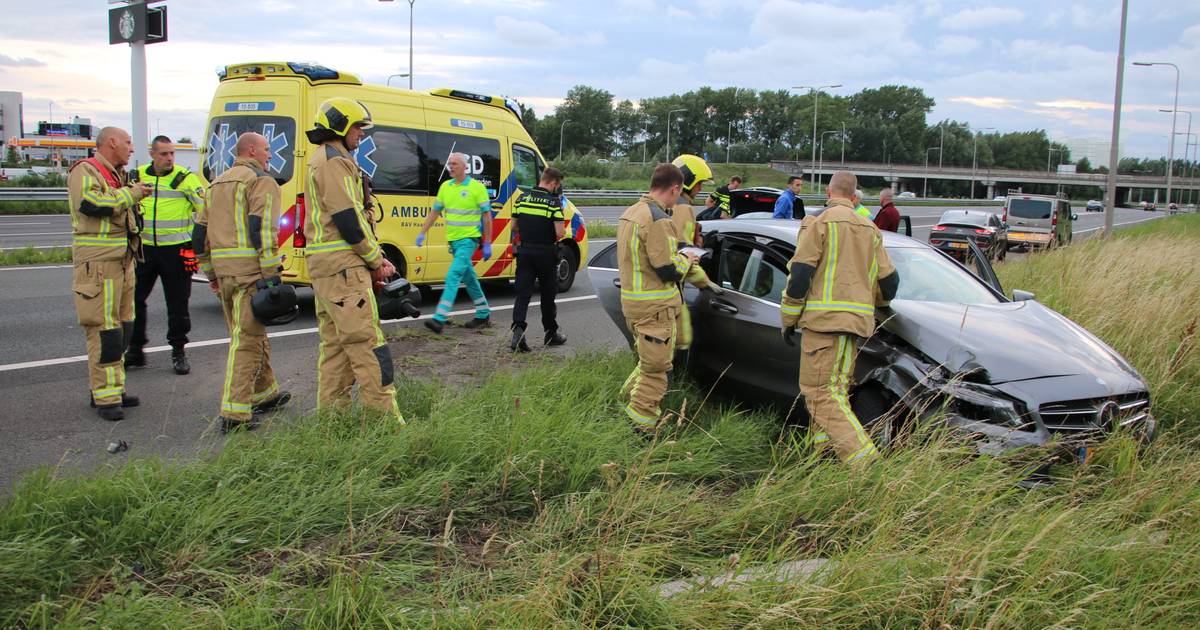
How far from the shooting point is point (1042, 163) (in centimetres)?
14938

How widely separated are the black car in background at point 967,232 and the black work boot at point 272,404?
1672 cm

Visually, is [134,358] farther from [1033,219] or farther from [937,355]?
[1033,219]

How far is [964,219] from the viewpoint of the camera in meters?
20.9

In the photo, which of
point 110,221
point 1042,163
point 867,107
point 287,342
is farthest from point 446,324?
point 1042,163

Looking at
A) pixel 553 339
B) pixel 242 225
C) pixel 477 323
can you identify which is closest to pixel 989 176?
pixel 477 323

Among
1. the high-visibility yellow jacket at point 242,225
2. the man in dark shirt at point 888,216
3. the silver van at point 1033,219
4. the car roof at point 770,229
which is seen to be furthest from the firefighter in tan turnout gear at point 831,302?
the silver van at point 1033,219

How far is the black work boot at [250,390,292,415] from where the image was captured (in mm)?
5559

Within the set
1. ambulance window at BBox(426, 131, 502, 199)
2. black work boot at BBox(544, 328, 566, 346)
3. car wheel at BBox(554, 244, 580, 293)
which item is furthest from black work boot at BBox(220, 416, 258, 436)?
car wheel at BBox(554, 244, 580, 293)

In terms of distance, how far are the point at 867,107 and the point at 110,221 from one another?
147524mm

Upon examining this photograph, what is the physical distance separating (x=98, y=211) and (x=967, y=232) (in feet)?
62.7

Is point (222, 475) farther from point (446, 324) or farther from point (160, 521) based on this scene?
point (446, 324)

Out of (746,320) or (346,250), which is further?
(746,320)

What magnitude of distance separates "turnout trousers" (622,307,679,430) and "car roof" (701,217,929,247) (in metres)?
1.04

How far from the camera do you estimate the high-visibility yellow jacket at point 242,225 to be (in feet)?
17.1
